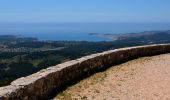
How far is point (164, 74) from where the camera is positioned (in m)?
13.2

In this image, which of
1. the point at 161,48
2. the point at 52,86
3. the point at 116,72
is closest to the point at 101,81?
the point at 116,72

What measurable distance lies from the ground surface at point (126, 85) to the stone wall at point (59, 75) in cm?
31

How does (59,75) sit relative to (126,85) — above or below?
above

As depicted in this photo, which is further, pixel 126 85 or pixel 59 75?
pixel 126 85

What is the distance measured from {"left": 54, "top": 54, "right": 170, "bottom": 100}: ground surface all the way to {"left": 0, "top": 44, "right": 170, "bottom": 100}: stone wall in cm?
31

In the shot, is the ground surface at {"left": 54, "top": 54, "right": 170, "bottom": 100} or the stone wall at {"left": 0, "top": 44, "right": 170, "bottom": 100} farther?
the ground surface at {"left": 54, "top": 54, "right": 170, "bottom": 100}

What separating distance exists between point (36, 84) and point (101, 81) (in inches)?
156

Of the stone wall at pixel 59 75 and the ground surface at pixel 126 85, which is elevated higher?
the stone wall at pixel 59 75

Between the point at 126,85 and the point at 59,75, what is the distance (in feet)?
8.21

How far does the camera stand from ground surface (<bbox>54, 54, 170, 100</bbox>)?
9.68 m

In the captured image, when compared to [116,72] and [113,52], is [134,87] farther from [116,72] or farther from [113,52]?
[113,52]

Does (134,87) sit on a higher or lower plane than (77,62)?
lower

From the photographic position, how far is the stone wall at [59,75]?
7.29m

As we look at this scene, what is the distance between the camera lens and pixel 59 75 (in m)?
10.0
